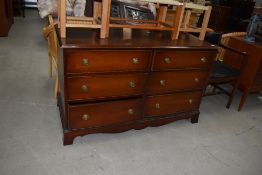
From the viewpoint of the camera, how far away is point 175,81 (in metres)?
2.04

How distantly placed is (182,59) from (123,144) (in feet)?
2.85

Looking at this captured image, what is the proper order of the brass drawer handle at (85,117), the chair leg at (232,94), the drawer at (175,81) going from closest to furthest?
the brass drawer handle at (85,117), the drawer at (175,81), the chair leg at (232,94)

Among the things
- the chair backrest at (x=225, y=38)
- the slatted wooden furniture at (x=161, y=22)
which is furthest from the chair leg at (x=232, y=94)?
the slatted wooden furniture at (x=161, y=22)

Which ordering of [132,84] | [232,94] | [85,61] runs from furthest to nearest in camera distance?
1. [232,94]
2. [132,84]
3. [85,61]

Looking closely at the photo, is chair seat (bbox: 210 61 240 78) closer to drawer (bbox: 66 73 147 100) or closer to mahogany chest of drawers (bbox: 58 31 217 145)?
mahogany chest of drawers (bbox: 58 31 217 145)

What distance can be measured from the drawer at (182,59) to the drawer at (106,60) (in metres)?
0.10

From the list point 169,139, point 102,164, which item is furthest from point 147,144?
point 102,164

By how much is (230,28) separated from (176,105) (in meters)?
4.92

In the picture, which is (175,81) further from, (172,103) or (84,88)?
(84,88)

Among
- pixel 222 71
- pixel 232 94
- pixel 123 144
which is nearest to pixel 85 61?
pixel 123 144

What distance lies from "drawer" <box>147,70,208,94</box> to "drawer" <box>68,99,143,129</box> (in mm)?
184

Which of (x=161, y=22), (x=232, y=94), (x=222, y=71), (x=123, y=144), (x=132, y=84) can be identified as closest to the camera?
(x=132, y=84)

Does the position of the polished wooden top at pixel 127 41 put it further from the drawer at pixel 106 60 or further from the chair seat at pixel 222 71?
the chair seat at pixel 222 71

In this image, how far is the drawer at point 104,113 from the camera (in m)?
1.81
